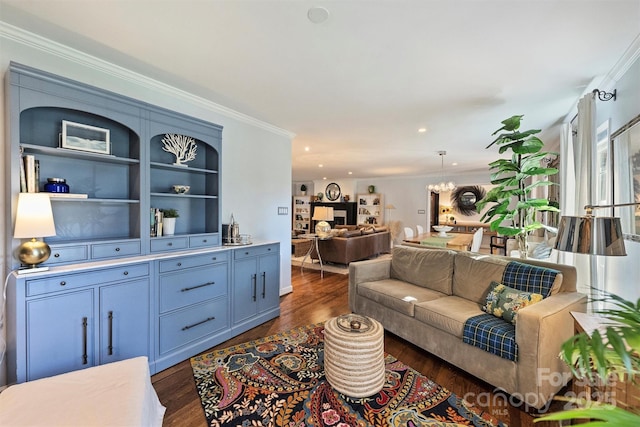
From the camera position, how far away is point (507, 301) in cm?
217

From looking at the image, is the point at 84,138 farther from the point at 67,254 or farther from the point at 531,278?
the point at 531,278

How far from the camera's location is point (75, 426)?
1112 mm

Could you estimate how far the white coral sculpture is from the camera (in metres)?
2.73

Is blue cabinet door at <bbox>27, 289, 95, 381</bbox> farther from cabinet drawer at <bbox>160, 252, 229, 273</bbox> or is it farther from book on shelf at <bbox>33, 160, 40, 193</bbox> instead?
book on shelf at <bbox>33, 160, 40, 193</bbox>

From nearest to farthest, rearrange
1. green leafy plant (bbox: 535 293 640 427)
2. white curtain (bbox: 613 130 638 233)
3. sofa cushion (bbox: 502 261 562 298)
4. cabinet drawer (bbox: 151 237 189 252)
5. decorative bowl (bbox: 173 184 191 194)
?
green leafy plant (bbox: 535 293 640 427) < white curtain (bbox: 613 130 638 233) < sofa cushion (bbox: 502 261 562 298) < cabinet drawer (bbox: 151 237 189 252) < decorative bowl (bbox: 173 184 191 194)

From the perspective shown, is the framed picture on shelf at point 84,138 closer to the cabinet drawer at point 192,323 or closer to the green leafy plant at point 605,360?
the cabinet drawer at point 192,323

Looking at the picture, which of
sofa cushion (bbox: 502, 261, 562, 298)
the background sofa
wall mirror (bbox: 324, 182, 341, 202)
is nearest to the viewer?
the background sofa

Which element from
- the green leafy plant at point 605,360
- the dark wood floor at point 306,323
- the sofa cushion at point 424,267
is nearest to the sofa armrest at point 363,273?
the sofa cushion at point 424,267

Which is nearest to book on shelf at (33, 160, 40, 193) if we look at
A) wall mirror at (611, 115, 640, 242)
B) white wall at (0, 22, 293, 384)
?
white wall at (0, 22, 293, 384)

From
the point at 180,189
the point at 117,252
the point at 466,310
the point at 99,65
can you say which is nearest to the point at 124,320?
the point at 117,252

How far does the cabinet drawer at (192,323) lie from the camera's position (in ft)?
7.65

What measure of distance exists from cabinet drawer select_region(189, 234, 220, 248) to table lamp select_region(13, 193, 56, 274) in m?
1.08

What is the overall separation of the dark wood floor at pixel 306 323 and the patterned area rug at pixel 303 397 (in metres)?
0.08

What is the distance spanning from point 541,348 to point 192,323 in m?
2.72
